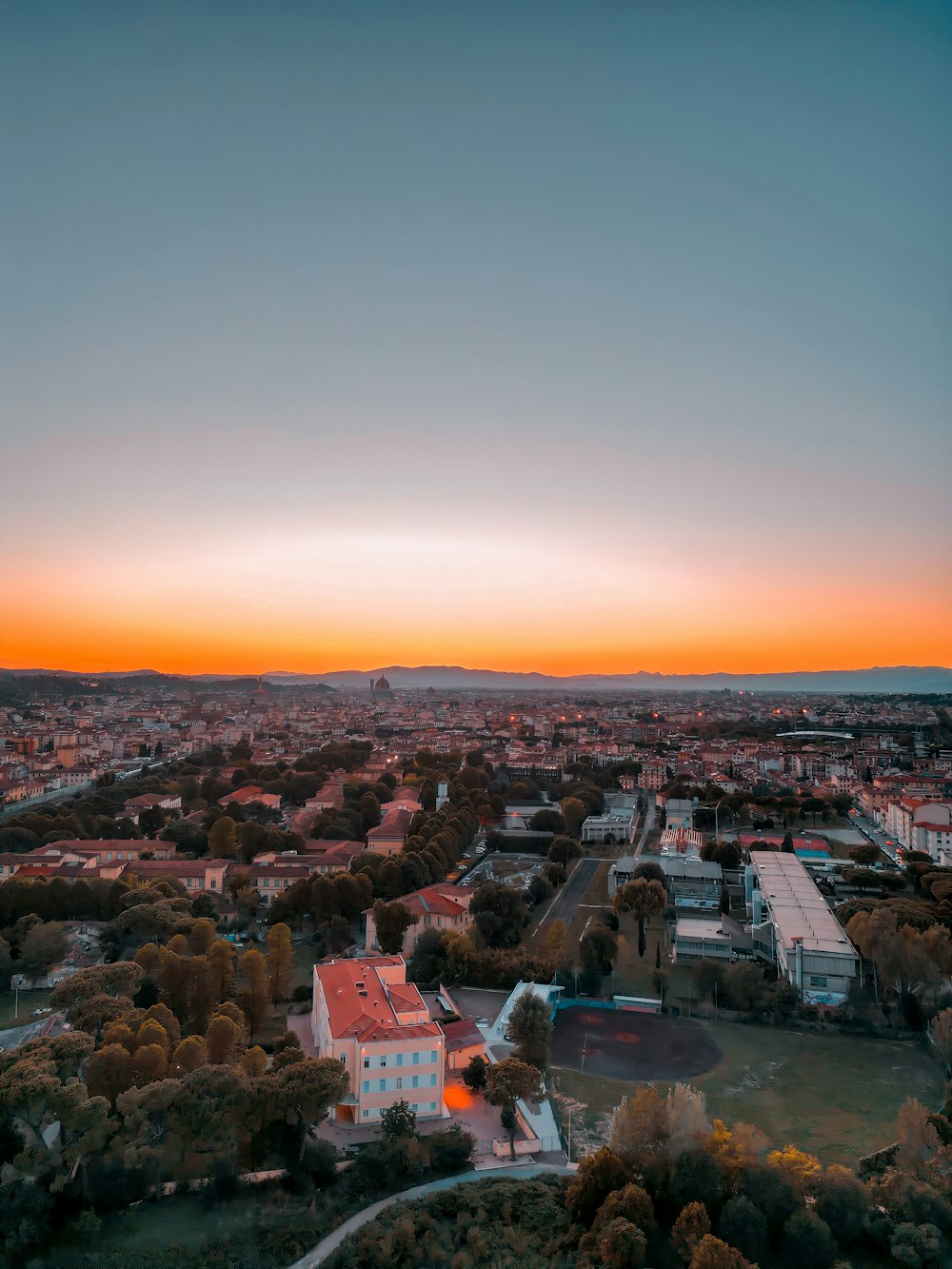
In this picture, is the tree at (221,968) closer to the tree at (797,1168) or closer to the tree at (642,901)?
the tree at (797,1168)

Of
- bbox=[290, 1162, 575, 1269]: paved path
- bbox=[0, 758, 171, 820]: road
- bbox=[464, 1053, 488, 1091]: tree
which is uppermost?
bbox=[464, 1053, 488, 1091]: tree

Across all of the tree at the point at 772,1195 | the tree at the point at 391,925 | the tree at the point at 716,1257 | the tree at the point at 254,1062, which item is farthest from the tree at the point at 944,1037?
the tree at the point at 254,1062

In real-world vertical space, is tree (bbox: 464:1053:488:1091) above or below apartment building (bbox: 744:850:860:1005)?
below

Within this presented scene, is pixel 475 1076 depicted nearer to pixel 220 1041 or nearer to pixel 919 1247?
pixel 220 1041

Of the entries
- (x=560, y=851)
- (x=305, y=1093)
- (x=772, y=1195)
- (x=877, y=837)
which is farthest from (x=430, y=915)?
(x=877, y=837)

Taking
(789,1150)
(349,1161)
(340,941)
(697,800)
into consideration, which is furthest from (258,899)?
(697,800)

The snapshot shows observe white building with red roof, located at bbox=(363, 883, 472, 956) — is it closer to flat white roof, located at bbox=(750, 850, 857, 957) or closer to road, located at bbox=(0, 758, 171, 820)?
flat white roof, located at bbox=(750, 850, 857, 957)

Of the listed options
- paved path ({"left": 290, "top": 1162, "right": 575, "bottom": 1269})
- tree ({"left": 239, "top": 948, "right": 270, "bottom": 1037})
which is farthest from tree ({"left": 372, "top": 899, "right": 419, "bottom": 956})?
paved path ({"left": 290, "top": 1162, "right": 575, "bottom": 1269})

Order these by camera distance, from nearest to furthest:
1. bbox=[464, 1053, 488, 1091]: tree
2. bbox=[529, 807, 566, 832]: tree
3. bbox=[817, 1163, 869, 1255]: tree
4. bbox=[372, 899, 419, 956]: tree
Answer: bbox=[817, 1163, 869, 1255]: tree
bbox=[464, 1053, 488, 1091]: tree
bbox=[372, 899, 419, 956]: tree
bbox=[529, 807, 566, 832]: tree
